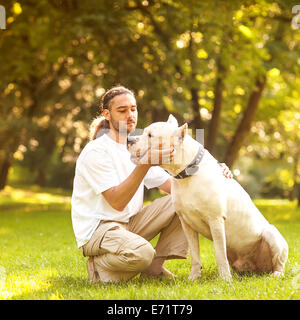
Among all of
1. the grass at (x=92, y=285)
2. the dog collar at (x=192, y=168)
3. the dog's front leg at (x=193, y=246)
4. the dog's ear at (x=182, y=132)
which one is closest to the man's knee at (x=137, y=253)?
the grass at (x=92, y=285)

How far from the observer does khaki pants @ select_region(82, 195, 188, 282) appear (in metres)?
4.04

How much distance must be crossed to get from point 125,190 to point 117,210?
1.33 ft

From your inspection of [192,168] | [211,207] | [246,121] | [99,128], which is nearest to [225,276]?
[211,207]

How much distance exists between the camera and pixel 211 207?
3.81 metres

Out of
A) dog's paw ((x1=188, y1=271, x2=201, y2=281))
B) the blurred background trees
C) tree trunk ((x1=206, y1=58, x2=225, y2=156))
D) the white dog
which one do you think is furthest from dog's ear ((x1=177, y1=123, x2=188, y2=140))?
tree trunk ((x1=206, y1=58, x2=225, y2=156))

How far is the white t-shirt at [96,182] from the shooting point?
4.20 metres

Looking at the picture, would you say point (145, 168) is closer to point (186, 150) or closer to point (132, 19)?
point (186, 150)

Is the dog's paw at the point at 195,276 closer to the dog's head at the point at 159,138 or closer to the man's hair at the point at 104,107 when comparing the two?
the dog's head at the point at 159,138

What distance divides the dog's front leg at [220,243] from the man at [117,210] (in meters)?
0.58

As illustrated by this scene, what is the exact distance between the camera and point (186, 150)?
377 cm

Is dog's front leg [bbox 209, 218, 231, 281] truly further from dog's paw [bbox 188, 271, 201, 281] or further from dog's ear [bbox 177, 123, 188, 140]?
dog's ear [bbox 177, 123, 188, 140]

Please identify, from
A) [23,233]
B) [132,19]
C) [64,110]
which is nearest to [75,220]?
[23,233]
